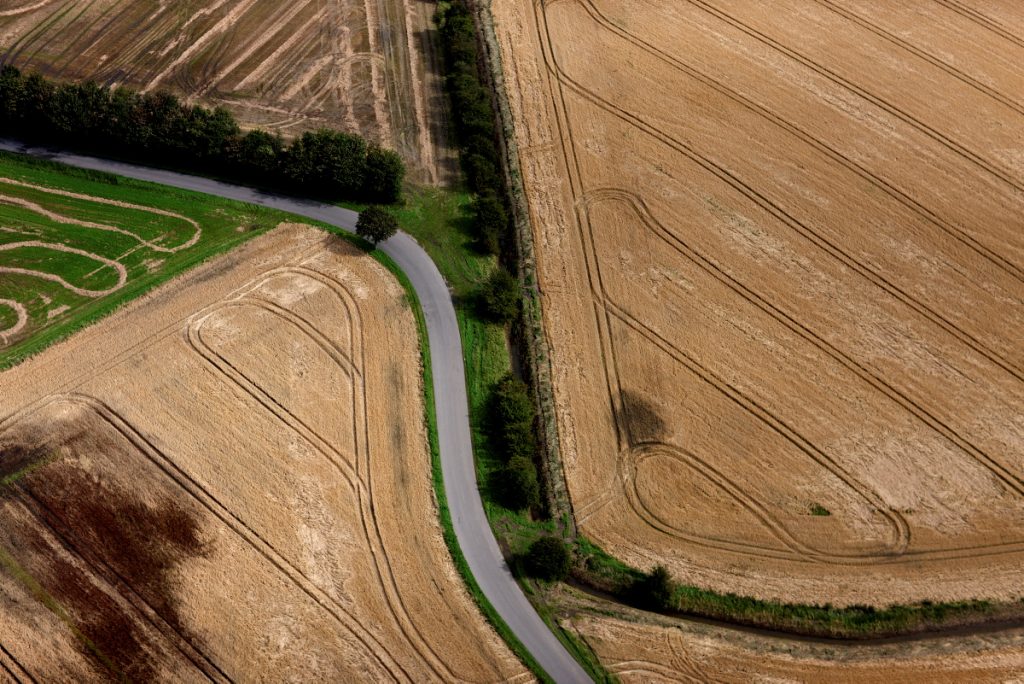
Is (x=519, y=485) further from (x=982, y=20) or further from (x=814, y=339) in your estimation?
(x=982, y=20)

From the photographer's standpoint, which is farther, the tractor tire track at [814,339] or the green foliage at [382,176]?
the green foliage at [382,176]

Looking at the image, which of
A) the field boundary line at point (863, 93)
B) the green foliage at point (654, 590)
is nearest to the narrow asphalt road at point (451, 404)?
the green foliage at point (654, 590)

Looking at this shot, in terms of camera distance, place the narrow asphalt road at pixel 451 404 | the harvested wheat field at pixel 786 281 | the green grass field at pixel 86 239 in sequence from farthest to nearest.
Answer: the green grass field at pixel 86 239, the harvested wheat field at pixel 786 281, the narrow asphalt road at pixel 451 404

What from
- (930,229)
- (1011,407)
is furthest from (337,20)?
(1011,407)

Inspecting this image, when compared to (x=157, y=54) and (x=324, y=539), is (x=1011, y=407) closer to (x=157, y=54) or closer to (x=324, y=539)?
(x=324, y=539)

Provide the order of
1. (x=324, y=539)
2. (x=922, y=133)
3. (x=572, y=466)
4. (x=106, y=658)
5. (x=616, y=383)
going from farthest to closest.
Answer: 1. (x=922, y=133)
2. (x=616, y=383)
3. (x=572, y=466)
4. (x=324, y=539)
5. (x=106, y=658)

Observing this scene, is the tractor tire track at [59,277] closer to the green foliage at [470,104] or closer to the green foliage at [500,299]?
the green foliage at [500,299]
